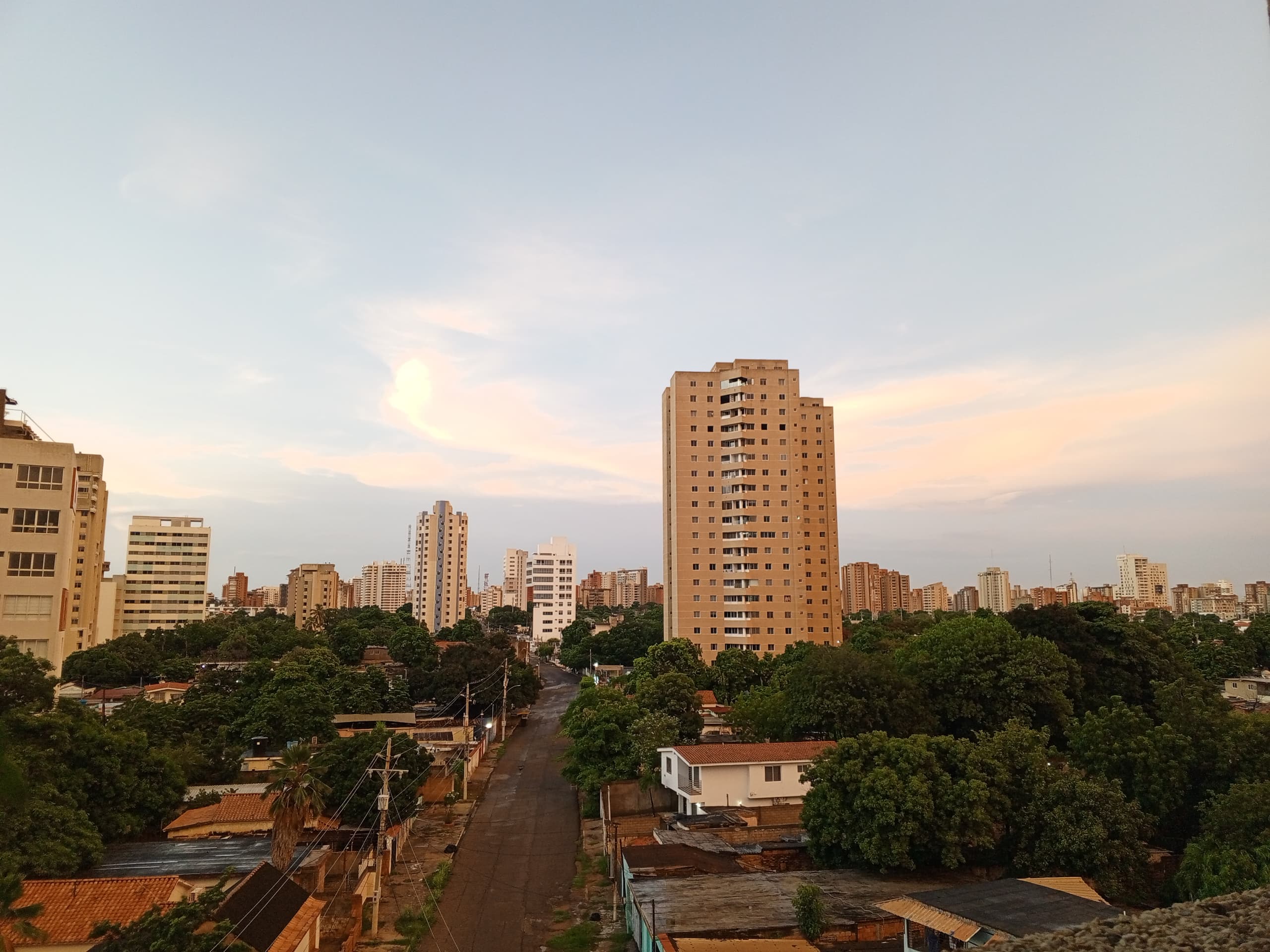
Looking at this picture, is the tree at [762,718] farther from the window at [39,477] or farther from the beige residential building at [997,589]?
the beige residential building at [997,589]

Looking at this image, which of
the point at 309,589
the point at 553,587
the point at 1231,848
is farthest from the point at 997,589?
the point at 1231,848

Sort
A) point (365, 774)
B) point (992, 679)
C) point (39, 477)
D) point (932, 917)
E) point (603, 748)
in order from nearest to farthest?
point (932, 917) < point (365, 774) < point (39, 477) < point (992, 679) < point (603, 748)

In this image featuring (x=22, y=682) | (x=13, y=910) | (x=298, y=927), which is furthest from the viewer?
(x=22, y=682)

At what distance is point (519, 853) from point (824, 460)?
226 ft

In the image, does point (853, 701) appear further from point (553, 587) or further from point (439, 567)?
point (439, 567)

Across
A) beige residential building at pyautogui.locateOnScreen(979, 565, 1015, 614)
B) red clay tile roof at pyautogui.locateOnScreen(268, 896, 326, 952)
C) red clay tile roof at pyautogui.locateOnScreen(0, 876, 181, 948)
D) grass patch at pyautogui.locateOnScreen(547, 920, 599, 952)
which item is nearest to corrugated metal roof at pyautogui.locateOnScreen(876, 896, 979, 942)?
grass patch at pyautogui.locateOnScreen(547, 920, 599, 952)

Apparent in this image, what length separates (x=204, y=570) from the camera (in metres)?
124

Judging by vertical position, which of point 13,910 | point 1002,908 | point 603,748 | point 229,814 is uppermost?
point 13,910

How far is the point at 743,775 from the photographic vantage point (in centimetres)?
2916

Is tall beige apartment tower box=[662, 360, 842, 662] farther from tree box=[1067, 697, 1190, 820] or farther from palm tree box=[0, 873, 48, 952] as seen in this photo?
palm tree box=[0, 873, 48, 952]

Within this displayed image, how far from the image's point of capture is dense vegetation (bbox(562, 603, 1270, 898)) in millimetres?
21906

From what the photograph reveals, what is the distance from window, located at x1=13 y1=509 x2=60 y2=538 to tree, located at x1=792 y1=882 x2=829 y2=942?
29760 mm

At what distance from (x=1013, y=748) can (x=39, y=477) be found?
36186 millimetres

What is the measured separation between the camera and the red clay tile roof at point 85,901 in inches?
631
